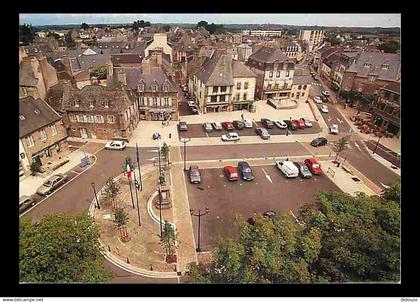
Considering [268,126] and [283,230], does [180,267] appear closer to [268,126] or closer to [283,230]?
[283,230]

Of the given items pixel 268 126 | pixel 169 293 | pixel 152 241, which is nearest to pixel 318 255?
pixel 169 293

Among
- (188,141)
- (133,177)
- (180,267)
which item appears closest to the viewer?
(180,267)

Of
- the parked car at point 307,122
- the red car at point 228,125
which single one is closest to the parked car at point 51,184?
the red car at point 228,125

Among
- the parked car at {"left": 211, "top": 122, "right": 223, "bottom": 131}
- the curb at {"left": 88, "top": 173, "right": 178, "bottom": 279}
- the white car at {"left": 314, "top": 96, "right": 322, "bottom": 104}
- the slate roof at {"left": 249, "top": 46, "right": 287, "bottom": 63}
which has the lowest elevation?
the curb at {"left": 88, "top": 173, "right": 178, "bottom": 279}

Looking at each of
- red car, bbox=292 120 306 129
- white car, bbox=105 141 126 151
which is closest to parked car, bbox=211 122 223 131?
red car, bbox=292 120 306 129

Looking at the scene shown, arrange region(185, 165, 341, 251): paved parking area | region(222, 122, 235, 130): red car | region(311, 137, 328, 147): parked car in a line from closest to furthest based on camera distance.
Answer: region(185, 165, 341, 251): paved parking area
region(311, 137, 328, 147): parked car
region(222, 122, 235, 130): red car

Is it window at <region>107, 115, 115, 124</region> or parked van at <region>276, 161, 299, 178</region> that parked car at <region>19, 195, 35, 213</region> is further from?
parked van at <region>276, 161, 299, 178</region>

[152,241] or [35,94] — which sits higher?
[35,94]
